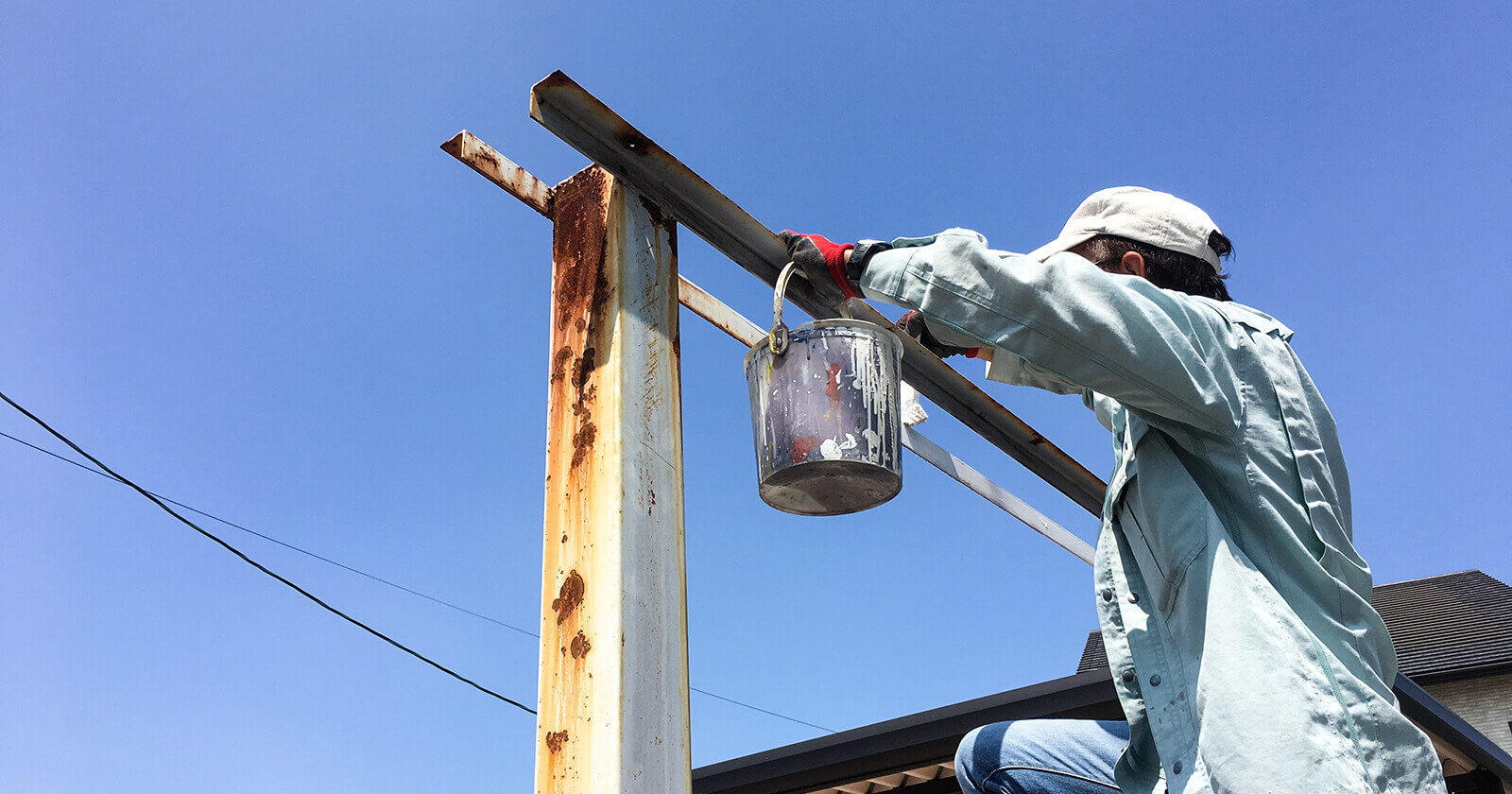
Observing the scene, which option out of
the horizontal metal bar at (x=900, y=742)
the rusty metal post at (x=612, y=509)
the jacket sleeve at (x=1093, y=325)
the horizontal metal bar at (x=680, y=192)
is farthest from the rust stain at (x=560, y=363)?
the horizontal metal bar at (x=900, y=742)

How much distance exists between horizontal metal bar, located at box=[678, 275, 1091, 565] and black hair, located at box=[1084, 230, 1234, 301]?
89 centimetres

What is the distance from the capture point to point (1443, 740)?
5.38 metres

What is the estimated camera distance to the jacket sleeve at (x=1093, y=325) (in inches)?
66.5

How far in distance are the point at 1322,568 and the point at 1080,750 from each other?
56 cm

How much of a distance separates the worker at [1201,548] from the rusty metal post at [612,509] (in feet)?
1.40

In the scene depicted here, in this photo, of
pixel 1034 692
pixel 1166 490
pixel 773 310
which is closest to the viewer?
pixel 1166 490

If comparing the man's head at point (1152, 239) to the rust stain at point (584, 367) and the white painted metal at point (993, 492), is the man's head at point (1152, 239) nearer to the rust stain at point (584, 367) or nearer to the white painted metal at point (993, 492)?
the rust stain at point (584, 367)

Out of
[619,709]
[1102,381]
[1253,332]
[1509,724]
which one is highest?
[1509,724]

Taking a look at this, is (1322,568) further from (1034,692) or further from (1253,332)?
(1034,692)

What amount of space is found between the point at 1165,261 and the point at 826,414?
79 centimetres

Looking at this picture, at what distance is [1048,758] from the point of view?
1963mm

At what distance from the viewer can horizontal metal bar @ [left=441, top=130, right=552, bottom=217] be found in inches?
79.5

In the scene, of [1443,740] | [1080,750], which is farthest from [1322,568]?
[1443,740]

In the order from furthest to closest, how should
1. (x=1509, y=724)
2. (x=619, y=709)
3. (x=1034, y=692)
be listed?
1. (x=1509, y=724)
2. (x=1034, y=692)
3. (x=619, y=709)
